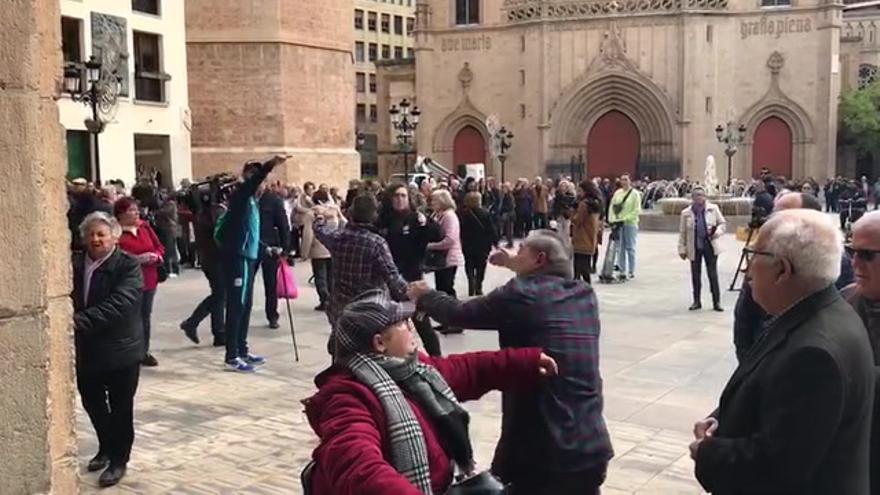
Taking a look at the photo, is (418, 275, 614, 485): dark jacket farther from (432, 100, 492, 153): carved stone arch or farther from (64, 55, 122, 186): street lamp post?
(432, 100, 492, 153): carved stone arch

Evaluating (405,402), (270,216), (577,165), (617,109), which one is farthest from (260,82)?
(405,402)

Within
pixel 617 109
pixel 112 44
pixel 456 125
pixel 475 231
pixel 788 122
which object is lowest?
pixel 475 231

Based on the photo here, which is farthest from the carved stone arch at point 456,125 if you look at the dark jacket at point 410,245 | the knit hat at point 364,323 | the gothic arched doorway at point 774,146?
the knit hat at point 364,323

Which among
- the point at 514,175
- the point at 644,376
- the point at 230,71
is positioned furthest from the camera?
the point at 514,175

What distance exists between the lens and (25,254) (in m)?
3.16

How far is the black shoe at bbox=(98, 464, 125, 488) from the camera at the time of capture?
5.51 m

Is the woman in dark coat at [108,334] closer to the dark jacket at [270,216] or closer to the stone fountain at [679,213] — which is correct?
the dark jacket at [270,216]

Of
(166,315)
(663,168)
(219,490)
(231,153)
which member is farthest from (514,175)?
(219,490)

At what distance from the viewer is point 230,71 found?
982 inches

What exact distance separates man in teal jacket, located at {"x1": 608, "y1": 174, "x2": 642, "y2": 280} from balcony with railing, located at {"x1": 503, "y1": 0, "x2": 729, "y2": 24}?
2714 centimetres

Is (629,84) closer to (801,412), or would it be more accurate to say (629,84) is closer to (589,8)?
(589,8)

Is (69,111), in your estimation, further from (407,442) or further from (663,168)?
(663,168)

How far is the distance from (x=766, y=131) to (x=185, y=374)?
1421 inches

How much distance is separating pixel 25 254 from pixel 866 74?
4878cm
